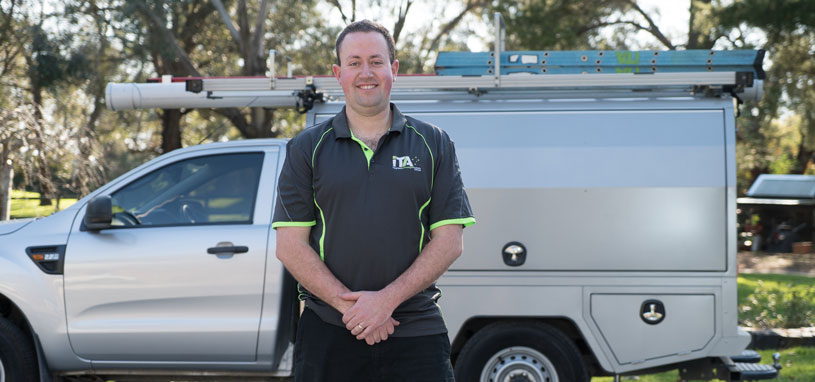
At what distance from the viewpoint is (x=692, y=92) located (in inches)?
207

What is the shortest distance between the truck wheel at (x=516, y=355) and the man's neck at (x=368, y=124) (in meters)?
→ 2.66

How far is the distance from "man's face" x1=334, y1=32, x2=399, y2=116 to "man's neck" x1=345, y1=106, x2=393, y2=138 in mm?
31

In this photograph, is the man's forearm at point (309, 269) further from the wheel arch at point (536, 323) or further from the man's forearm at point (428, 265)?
the wheel arch at point (536, 323)

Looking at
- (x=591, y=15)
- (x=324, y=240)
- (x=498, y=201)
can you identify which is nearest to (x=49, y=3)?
(x=591, y=15)

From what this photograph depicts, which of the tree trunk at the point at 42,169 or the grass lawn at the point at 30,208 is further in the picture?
the grass lawn at the point at 30,208

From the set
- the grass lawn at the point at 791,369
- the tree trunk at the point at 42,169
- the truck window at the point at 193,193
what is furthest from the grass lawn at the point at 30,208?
the grass lawn at the point at 791,369

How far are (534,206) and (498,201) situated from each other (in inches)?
8.6

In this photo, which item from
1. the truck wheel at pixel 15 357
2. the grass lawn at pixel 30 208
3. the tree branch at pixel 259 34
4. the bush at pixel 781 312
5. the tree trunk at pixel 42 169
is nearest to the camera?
the truck wheel at pixel 15 357

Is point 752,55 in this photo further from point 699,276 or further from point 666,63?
point 699,276

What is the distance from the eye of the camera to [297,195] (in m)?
2.80

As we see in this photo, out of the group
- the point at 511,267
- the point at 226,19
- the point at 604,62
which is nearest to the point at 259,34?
the point at 226,19

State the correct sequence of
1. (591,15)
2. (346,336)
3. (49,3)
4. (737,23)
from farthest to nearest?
(591,15) < (49,3) < (737,23) < (346,336)

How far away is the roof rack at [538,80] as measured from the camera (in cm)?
514

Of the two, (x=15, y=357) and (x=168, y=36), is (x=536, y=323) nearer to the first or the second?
(x=15, y=357)
